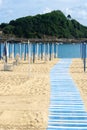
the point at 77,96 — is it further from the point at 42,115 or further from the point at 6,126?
the point at 6,126

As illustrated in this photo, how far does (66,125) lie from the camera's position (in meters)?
7.77

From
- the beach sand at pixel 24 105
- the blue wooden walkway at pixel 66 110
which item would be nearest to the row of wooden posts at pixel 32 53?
the beach sand at pixel 24 105

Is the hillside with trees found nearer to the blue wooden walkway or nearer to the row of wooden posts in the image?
the row of wooden posts

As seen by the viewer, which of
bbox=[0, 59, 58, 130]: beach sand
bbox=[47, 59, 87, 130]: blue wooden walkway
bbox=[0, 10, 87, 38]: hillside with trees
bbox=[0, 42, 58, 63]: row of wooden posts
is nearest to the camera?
bbox=[47, 59, 87, 130]: blue wooden walkway

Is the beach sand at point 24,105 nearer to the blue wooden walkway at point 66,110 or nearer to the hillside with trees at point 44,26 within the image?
the blue wooden walkway at point 66,110

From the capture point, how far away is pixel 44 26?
2982 inches

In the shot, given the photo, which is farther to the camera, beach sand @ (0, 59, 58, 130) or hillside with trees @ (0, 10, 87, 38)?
hillside with trees @ (0, 10, 87, 38)

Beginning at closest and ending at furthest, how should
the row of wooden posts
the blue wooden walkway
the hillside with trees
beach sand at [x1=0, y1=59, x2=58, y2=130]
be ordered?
the blue wooden walkway → beach sand at [x1=0, y1=59, x2=58, y2=130] → the row of wooden posts → the hillside with trees

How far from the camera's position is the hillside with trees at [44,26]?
72.8m

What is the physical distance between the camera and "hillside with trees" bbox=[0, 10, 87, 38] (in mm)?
72812

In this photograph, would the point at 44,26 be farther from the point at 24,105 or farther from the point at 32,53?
the point at 24,105

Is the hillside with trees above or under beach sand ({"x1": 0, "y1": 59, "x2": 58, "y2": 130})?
above

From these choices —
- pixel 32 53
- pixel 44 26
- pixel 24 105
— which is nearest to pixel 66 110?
pixel 24 105

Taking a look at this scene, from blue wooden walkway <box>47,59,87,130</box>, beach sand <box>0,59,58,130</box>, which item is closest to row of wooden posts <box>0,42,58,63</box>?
beach sand <box>0,59,58,130</box>
